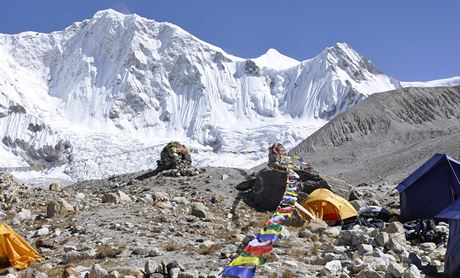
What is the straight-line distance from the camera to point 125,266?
10.1 meters

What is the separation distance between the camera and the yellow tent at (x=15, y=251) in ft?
35.3

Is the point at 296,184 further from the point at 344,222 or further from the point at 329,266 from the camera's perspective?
the point at 329,266

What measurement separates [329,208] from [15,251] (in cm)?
976

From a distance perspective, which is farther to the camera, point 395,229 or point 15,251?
point 395,229

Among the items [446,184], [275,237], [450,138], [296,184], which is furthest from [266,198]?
[450,138]

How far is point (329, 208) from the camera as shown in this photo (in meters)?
17.4

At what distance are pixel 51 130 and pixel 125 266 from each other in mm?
187437

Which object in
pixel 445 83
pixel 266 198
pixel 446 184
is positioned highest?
pixel 445 83

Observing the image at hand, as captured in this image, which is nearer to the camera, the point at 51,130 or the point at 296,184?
the point at 296,184

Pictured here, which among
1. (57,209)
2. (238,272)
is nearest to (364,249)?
(238,272)

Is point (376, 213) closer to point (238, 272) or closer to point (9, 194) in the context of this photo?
point (238, 272)

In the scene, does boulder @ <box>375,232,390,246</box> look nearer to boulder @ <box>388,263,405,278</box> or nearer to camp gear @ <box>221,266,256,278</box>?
boulder @ <box>388,263,405,278</box>

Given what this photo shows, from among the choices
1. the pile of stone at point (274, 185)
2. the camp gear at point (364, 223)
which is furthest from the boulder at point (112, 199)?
the camp gear at point (364, 223)

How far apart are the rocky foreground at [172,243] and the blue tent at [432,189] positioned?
2.79 meters
